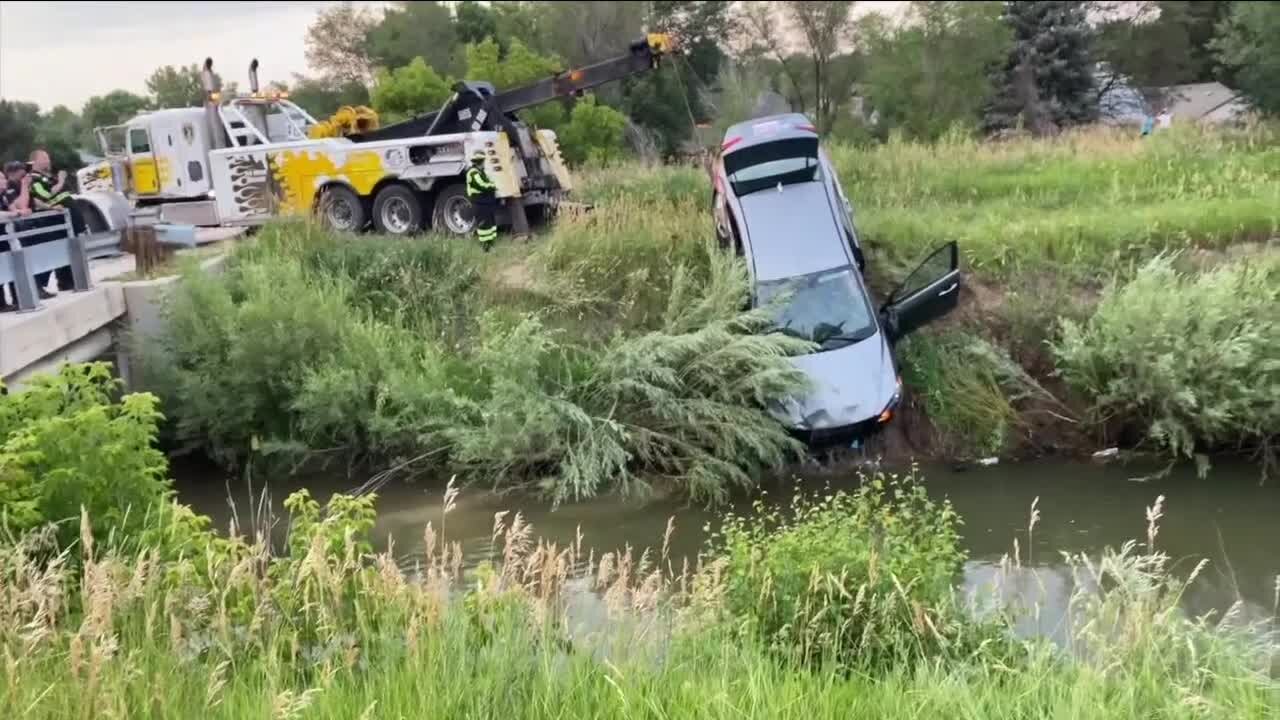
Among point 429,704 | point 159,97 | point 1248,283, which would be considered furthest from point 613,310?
point 159,97

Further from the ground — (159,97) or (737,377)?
(159,97)

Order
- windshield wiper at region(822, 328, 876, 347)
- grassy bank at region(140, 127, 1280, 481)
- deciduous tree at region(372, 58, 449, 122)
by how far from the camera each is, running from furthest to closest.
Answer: deciduous tree at region(372, 58, 449, 122) → windshield wiper at region(822, 328, 876, 347) → grassy bank at region(140, 127, 1280, 481)

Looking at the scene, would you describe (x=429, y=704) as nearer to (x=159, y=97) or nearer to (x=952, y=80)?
(x=952, y=80)

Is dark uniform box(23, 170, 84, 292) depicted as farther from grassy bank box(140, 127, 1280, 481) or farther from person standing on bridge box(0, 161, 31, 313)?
grassy bank box(140, 127, 1280, 481)

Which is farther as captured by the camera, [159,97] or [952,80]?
[159,97]

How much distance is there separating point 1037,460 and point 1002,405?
2.14 ft

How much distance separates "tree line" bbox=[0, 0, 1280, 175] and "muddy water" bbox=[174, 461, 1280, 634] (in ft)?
83.2

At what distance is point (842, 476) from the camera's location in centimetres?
1012

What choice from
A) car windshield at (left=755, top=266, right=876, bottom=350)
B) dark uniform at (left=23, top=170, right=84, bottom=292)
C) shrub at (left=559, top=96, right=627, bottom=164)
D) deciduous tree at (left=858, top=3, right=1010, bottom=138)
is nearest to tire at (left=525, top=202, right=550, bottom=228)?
car windshield at (left=755, top=266, right=876, bottom=350)

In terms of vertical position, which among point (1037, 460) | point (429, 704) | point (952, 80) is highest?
point (952, 80)

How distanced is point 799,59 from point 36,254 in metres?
45.5

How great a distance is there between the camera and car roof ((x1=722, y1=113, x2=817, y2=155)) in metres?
11.8

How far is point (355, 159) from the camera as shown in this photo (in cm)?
1482

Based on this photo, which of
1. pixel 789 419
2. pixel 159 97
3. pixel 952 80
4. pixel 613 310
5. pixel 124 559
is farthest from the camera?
pixel 159 97
